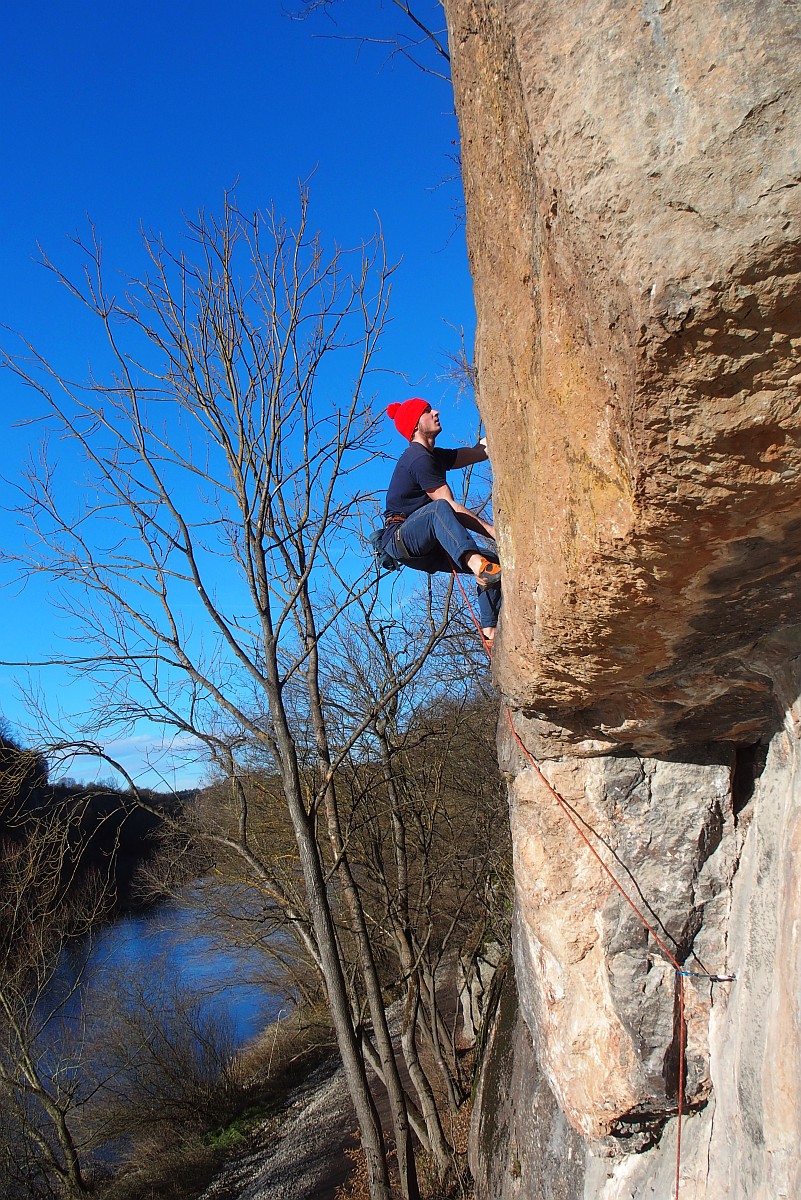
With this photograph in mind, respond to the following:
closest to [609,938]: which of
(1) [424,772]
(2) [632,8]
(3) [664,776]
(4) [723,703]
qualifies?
(3) [664,776]

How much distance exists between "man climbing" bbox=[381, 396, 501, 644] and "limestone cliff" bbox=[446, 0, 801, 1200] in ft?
3.10

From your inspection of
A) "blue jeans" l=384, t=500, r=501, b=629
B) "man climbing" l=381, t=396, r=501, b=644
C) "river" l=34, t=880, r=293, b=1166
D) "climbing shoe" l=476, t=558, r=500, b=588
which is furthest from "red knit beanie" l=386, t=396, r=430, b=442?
"river" l=34, t=880, r=293, b=1166

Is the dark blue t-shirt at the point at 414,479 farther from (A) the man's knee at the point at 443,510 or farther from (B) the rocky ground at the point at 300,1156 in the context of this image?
(B) the rocky ground at the point at 300,1156

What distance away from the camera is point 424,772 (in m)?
12.8

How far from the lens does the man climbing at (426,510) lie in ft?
13.8

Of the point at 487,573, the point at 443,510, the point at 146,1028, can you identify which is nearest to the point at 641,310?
the point at 487,573

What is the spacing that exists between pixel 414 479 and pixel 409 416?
14.8 inches

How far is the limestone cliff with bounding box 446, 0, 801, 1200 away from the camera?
1540 mm

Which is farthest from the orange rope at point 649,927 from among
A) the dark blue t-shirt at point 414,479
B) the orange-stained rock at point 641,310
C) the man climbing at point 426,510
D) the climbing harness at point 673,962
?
the orange-stained rock at point 641,310

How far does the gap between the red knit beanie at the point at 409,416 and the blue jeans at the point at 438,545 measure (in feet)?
1.67

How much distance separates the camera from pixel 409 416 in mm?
4562

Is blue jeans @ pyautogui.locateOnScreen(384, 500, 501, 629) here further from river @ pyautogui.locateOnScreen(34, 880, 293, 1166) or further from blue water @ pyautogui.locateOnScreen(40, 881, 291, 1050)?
blue water @ pyautogui.locateOnScreen(40, 881, 291, 1050)

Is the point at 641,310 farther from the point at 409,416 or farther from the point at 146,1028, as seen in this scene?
the point at 146,1028

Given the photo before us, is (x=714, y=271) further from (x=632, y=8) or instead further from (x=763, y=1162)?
(x=763, y=1162)
